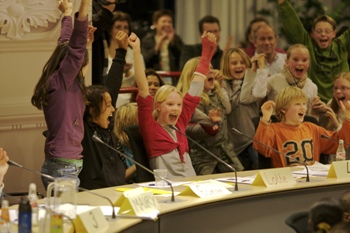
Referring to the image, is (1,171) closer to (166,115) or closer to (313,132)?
(166,115)

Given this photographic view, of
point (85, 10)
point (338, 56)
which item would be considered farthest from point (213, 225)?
point (338, 56)

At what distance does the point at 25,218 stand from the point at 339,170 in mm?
2532

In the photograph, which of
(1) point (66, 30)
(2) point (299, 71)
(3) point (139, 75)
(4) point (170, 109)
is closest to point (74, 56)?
(1) point (66, 30)

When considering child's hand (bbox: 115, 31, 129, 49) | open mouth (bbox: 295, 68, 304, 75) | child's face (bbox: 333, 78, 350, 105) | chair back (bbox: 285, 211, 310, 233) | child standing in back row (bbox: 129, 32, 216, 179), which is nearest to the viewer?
chair back (bbox: 285, 211, 310, 233)

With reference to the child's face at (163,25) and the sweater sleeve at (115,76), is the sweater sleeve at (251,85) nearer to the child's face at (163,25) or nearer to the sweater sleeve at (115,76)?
the sweater sleeve at (115,76)

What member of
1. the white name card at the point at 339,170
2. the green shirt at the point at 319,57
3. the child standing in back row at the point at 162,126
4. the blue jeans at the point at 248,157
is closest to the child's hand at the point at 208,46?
the child standing in back row at the point at 162,126

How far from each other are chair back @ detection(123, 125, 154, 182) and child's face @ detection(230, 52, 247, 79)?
160 centimetres

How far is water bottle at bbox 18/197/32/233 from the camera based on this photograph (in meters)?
3.90

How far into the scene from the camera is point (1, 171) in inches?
184

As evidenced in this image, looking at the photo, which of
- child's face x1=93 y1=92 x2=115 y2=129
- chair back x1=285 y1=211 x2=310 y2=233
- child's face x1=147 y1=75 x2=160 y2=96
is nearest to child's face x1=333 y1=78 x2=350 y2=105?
child's face x1=147 y1=75 x2=160 y2=96

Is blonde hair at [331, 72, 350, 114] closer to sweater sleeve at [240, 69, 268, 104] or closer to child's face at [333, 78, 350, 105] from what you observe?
child's face at [333, 78, 350, 105]

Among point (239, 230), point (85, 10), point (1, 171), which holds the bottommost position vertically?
point (239, 230)

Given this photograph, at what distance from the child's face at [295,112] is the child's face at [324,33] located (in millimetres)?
1591

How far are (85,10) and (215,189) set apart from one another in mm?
1313
